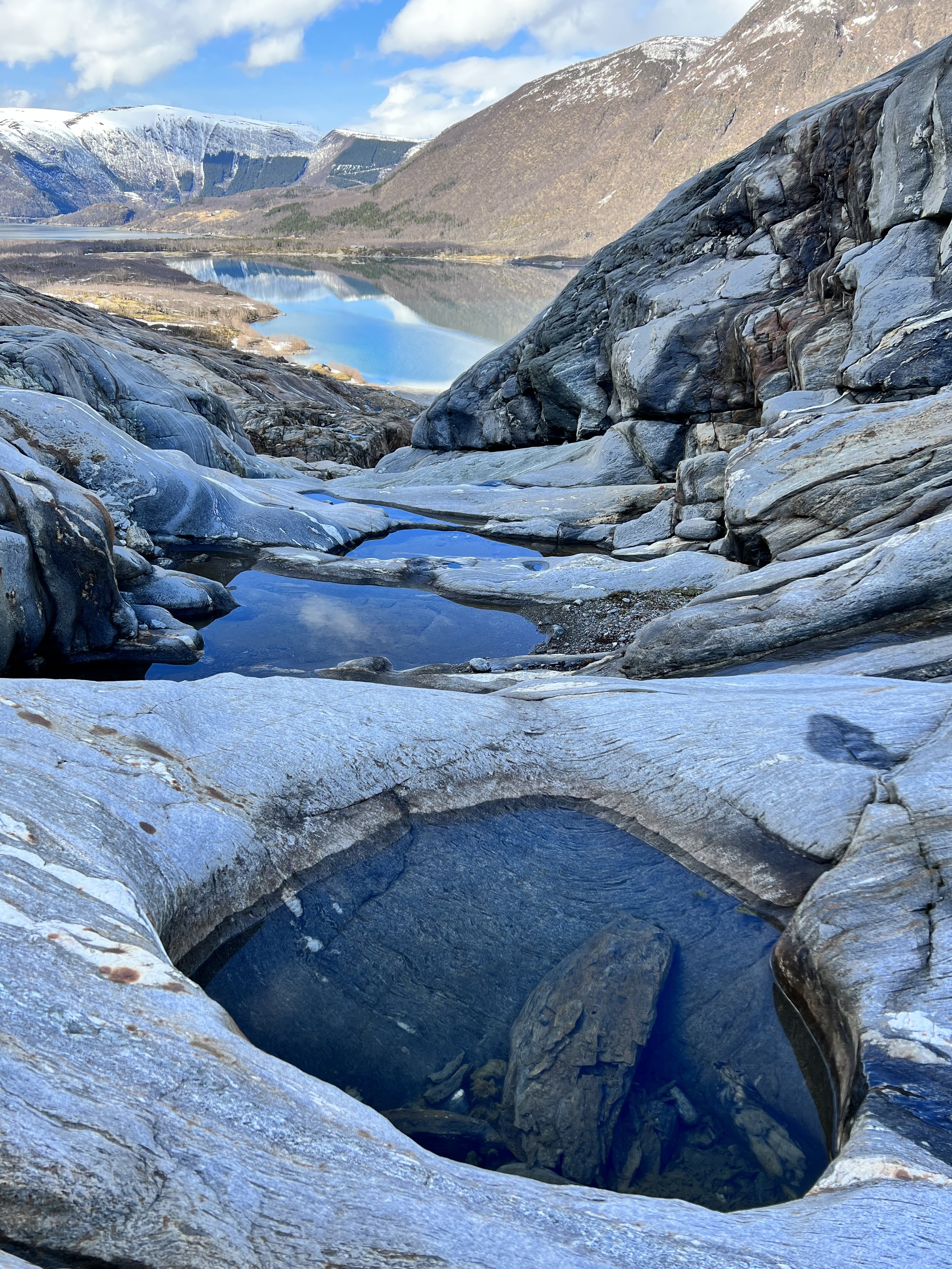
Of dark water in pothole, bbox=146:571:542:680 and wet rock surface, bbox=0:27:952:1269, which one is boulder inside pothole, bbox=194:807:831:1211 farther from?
dark water in pothole, bbox=146:571:542:680

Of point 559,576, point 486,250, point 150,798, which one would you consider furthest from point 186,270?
point 150,798

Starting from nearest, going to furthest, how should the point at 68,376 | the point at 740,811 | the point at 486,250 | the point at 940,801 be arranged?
the point at 940,801 < the point at 740,811 < the point at 68,376 < the point at 486,250

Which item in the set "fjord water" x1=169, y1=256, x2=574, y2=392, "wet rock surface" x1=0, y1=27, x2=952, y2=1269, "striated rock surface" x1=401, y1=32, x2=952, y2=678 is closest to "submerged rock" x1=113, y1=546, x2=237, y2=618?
"wet rock surface" x1=0, y1=27, x2=952, y2=1269

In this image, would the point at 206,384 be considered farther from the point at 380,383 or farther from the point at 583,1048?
the point at 583,1048

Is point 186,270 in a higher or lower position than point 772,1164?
higher

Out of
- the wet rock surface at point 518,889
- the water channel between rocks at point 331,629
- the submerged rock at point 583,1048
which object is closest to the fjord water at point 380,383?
the water channel between rocks at point 331,629

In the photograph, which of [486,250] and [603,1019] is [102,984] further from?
[486,250]

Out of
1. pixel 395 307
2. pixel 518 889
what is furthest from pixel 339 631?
pixel 395 307
